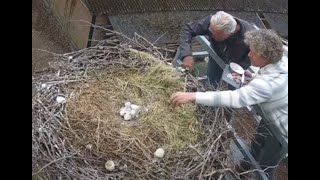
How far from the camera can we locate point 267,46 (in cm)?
248

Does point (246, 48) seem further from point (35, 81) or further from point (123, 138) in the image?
point (35, 81)

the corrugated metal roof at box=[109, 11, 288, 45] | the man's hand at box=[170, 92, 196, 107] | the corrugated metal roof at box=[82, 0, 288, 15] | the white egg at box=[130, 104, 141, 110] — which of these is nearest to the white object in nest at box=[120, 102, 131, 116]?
the white egg at box=[130, 104, 141, 110]

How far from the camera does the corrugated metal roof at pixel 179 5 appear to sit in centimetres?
432

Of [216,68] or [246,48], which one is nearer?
[246,48]

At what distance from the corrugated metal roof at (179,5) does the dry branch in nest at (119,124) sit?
1200 mm

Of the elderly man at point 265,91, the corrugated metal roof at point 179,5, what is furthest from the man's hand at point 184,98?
the corrugated metal roof at point 179,5

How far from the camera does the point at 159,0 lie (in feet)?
14.9

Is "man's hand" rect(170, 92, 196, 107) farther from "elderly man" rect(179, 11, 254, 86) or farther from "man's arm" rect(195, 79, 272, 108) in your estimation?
"elderly man" rect(179, 11, 254, 86)

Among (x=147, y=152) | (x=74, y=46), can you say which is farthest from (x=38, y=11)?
(x=147, y=152)

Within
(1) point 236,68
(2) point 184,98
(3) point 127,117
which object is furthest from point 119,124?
(1) point 236,68

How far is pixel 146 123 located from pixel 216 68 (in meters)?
0.87

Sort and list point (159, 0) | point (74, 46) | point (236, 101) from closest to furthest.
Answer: point (236, 101)
point (159, 0)
point (74, 46)

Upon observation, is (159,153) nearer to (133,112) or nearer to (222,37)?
(133,112)

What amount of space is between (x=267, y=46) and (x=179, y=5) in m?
2.22
